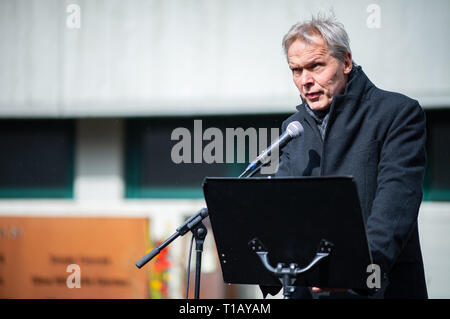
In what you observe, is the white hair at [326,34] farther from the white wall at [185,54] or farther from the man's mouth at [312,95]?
the white wall at [185,54]

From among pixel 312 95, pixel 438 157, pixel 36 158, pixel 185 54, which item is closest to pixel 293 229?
pixel 312 95

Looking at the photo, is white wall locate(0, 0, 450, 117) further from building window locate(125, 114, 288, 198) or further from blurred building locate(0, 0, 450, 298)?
building window locate(125, 114, 288, 198)

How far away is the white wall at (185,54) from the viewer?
5.11m

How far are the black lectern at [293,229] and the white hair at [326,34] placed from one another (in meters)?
0.75

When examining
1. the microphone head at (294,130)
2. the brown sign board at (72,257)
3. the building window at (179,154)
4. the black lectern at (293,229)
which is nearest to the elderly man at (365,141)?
the microphone head at (294,130)

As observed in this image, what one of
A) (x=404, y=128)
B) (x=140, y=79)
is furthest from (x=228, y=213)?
(x=140, y=79)

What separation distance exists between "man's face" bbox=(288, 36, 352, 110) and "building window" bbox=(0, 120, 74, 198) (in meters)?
4.30

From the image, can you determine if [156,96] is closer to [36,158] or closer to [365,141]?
[36,158]

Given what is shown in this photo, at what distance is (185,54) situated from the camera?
5.66 meters

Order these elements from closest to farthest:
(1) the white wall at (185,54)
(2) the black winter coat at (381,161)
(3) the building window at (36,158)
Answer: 1. (2) the black winter coat at (381,161)
2. (1) the white wall at (185,54)
3. (3) the building window at (36,158)

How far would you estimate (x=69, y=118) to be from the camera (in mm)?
6082

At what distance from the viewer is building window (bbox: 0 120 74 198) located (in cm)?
625

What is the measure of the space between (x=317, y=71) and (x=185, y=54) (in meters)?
3.48

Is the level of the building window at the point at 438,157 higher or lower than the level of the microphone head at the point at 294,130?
lower
